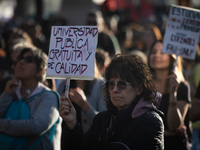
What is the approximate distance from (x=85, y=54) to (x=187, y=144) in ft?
5.29

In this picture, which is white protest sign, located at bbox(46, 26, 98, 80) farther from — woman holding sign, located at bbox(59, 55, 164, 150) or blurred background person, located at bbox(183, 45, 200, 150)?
blurred background person, located at bbox(183, 45, 200, 150)

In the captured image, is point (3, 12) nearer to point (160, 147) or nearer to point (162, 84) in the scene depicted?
point (162, 84)

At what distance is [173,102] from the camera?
3.32 metres

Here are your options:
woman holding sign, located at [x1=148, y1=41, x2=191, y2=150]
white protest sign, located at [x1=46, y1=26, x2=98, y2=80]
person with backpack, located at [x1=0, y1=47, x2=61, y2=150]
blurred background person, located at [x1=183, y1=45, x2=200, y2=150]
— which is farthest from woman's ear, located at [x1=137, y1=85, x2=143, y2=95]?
blurred background person, located at [x1=183, y1=45, x2=200, y2=150]

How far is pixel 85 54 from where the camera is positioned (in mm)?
2904

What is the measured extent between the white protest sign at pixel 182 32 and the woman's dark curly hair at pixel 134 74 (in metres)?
1.00

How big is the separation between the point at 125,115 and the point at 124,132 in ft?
0.46

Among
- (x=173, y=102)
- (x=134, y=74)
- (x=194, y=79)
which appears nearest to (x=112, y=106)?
(x=134, y=74)

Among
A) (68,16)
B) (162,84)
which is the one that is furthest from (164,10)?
(162,84)

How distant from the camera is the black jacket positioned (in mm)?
2379

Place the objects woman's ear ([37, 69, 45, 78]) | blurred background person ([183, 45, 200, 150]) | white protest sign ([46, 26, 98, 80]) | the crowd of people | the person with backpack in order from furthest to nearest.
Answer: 1. blurred background person ([183, 45, 200, 150])
2. woman's ear ([37, 69, 45, 78])
3. the person with backpack
4. white protest sign ([46, 26, 98, 80])
5. the crowd of people

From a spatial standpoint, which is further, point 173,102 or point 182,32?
point 182,32

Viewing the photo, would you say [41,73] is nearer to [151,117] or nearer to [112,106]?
[112,106]

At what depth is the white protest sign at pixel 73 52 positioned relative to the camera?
2.89m
